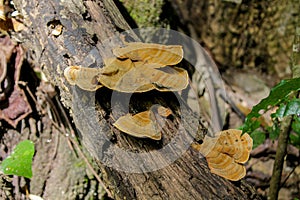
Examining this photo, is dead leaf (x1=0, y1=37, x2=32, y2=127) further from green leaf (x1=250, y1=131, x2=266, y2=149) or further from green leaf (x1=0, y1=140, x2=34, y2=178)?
green leaf (x1=250, y1=131, x2=266, y2=149)

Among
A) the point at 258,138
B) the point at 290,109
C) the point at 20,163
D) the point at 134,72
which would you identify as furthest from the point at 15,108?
the point at 290,109

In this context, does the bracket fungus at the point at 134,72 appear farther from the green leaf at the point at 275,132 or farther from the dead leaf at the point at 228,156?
the green leaf at the point at 275,132

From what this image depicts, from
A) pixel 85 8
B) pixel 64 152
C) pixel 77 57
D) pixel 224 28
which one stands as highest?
pixel 85 8

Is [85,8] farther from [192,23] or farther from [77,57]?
[192,23]

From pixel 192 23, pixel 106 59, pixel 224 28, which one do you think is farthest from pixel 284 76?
pixel 106 59

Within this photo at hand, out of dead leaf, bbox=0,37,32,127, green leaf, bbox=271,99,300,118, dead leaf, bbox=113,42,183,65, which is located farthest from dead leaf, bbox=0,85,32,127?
green leaf, bbox=271,99,300,118

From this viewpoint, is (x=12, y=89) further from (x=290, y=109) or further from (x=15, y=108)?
(x=290, y=109)
